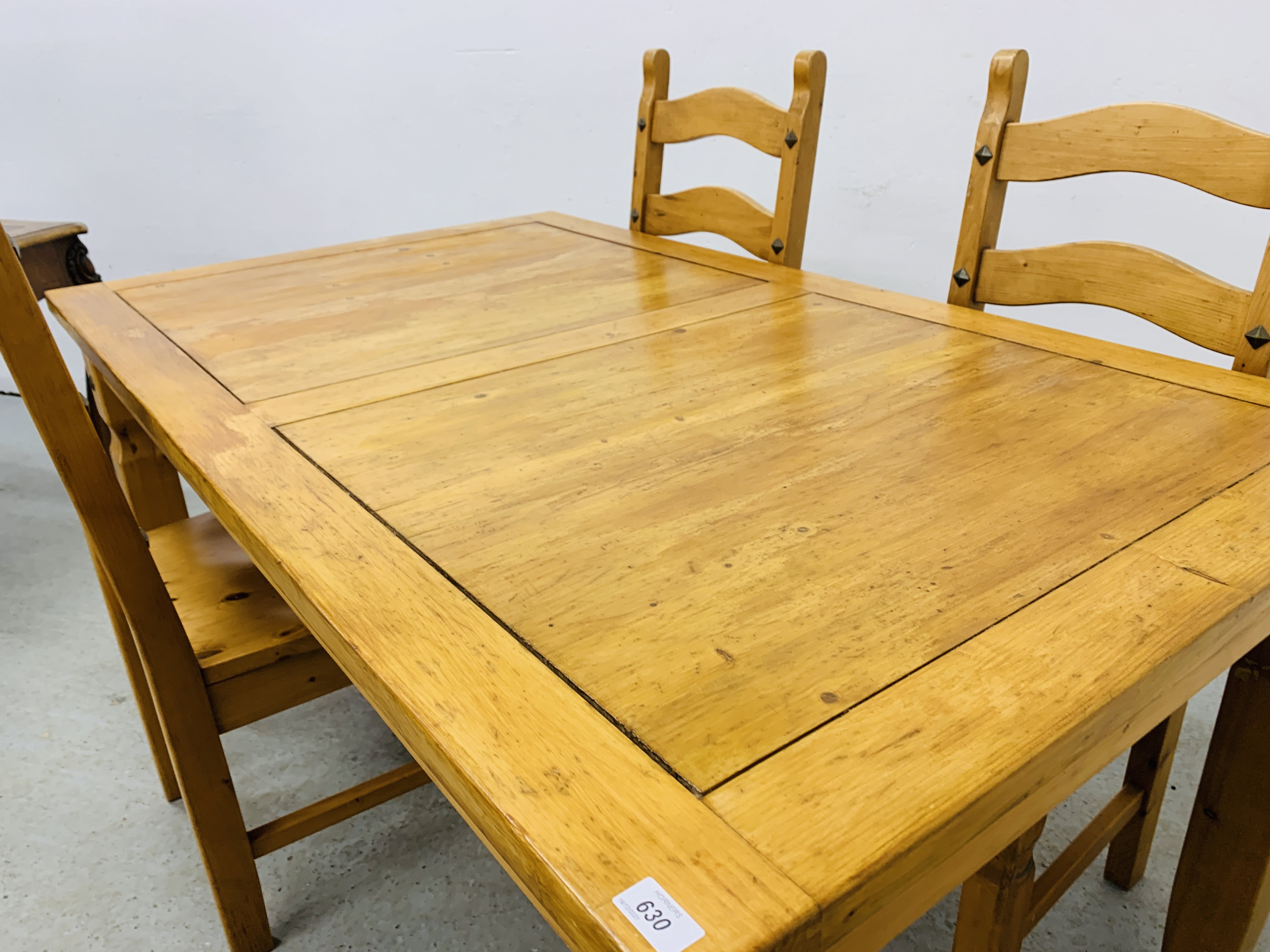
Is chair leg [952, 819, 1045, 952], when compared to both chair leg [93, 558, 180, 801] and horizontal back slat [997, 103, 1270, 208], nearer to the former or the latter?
horizontal back slat [997, 103, 1270, 208]

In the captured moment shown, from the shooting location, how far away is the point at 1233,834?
1.02m

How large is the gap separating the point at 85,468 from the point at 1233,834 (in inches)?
49.1

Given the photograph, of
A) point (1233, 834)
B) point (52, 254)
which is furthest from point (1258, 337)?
point (52, 254)

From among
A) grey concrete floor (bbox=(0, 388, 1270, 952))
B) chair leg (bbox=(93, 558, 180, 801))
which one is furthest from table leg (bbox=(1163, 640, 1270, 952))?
chair leg (bbox=(93, 558, 180, 801))

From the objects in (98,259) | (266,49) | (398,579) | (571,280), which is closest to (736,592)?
(398,579)

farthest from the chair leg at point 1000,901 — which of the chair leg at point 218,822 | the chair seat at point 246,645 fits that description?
the chair leg at point 218,822

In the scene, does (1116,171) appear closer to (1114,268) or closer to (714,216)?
(1114,268)

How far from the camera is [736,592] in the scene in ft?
2.11

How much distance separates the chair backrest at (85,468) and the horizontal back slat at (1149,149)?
1.11 meters

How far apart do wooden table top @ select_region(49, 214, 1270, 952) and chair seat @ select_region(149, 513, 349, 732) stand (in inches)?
10.5

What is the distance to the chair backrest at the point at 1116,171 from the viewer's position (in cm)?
104

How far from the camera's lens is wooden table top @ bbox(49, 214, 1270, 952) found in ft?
1.54

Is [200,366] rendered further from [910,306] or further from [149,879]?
[910,306]

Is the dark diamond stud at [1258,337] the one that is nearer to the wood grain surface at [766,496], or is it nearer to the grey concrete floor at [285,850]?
the wood grain surface at [766,496]
